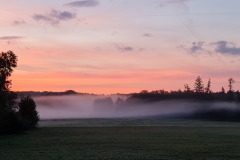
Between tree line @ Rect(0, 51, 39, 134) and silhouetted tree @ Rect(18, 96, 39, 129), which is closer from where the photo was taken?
tree line @ Rect(0, 51, 39, 134)

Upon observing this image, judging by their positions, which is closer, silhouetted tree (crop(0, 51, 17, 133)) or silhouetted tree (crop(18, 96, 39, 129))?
silhouetted tree (crop(0, 51, 17, 133))

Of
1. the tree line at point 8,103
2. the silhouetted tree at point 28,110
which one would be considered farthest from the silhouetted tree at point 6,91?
the silhouetted tree at point 28,110

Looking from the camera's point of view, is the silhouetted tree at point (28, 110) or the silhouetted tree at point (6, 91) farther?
the silhouetted tree at point (28, 110)

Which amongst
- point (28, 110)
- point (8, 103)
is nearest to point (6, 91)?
point (8, 103)

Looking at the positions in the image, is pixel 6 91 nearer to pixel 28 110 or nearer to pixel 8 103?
pixel 8 103

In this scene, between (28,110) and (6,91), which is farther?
(28,110)

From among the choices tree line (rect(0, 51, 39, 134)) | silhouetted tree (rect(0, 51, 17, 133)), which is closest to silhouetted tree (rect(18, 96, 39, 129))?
tree line (rect(0, 51, 39, 134))

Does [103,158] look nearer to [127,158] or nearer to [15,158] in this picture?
[127,158]

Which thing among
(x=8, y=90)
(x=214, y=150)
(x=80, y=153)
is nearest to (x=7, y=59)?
(x=8, y=90)

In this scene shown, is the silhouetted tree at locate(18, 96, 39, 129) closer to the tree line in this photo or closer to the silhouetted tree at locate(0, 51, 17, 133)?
the tree line

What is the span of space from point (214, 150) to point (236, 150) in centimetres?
229

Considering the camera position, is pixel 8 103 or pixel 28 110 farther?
pixel 28 110

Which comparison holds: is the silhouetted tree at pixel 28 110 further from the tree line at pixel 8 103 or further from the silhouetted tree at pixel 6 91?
the silhouetted tree at pixel 6 91

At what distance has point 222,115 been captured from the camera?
180750mm
